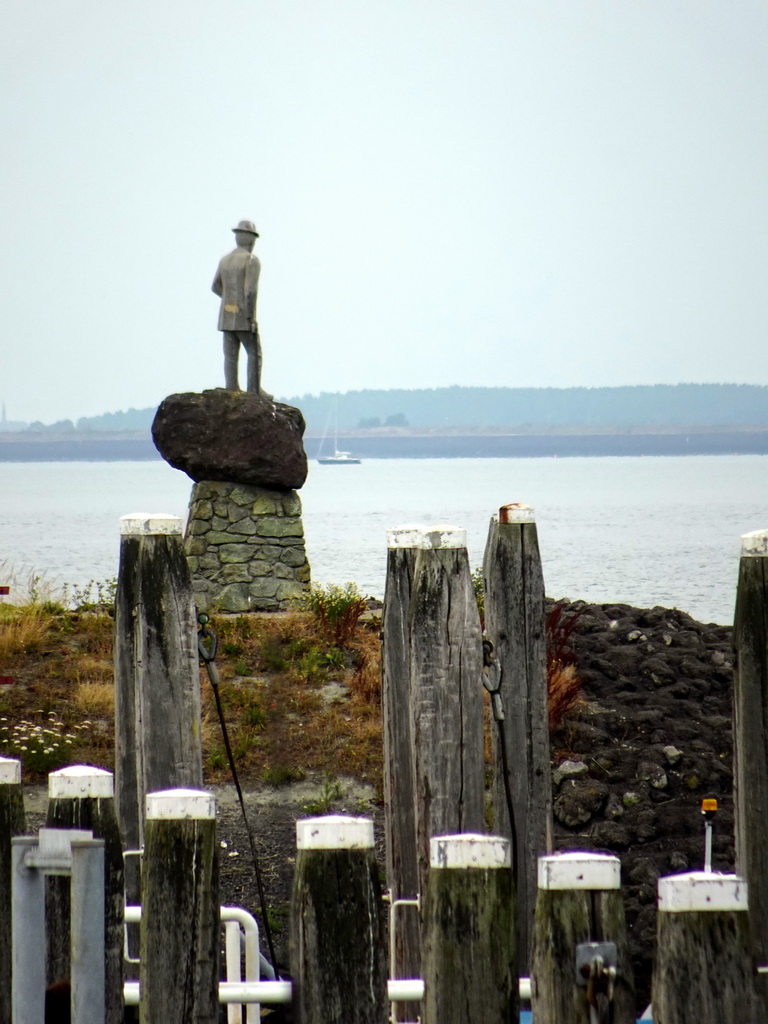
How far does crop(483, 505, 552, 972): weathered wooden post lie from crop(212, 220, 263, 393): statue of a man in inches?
364

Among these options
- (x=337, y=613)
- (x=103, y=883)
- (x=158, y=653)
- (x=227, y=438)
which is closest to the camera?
(x=103, y=883)

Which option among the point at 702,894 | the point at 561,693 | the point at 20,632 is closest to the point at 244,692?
the point at 20,632

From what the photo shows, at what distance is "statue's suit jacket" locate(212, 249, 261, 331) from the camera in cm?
1355

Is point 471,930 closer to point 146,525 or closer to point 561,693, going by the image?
point 146,525

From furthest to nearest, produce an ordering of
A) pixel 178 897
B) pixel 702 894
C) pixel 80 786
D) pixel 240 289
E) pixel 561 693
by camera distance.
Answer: pixel 240 289 → pixel 561 693 → pixel 80 786 → pixel 178 897 → pixel 702 894

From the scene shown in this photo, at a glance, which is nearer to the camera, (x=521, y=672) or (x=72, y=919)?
(x=72, y=919)

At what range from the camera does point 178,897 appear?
2.81 meters

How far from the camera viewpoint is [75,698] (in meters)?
10.1

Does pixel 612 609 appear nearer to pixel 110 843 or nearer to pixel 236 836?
pixel 236 836

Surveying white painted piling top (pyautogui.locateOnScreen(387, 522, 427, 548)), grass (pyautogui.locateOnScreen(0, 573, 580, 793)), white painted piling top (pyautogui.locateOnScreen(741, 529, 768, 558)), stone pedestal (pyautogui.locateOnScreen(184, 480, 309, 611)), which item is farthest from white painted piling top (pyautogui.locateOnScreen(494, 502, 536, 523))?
stone pedestal (pyautogui.locateOnScreen(184, 480, 309, 611))

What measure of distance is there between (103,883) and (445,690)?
148 cm

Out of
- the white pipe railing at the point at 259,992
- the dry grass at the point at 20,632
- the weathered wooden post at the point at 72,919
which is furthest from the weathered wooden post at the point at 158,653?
the dry grass at the point at 20,632

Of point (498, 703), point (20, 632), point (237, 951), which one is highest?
point (498, 703)

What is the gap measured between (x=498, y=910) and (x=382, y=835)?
19.7ft
